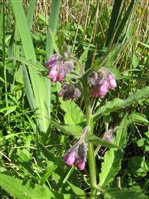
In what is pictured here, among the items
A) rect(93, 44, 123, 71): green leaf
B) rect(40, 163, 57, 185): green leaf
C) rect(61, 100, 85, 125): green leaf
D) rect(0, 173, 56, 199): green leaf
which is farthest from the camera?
rect(61, 100, 85, 125): green leaf

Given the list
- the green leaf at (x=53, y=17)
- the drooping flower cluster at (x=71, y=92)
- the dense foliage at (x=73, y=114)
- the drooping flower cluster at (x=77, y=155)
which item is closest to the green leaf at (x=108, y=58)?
the dense foliage at (x=73, y=114)

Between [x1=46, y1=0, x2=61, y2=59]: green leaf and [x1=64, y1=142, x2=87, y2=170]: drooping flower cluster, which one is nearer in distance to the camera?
[x1=64, y1=142, x2=87, y2=170]: drooping flower cluster

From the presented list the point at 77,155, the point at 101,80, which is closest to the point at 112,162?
the point at 77,155

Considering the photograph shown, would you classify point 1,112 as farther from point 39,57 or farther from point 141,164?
point 141,164

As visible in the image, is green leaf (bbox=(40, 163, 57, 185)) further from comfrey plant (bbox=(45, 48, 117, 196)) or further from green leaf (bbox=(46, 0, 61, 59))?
green leaf (bbox=(46, 0, 61, 59))

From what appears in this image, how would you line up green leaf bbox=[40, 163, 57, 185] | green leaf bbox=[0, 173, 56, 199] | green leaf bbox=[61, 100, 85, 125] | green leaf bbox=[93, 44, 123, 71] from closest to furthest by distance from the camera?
1. green leaf bbox=[93, 44, 123, 71]
2. green leaf bbox=[0, 173, 56, 199]
3. green leaf bbox=[40, 163, 57, 185]
4. green leaf bbox=[61, 100, 85, 125]

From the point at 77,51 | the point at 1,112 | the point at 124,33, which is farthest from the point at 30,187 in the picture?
the point at 77,51

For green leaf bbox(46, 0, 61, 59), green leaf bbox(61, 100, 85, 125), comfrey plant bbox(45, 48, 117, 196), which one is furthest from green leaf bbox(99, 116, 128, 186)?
green leaf bbox(46, 0, 61, 59)
